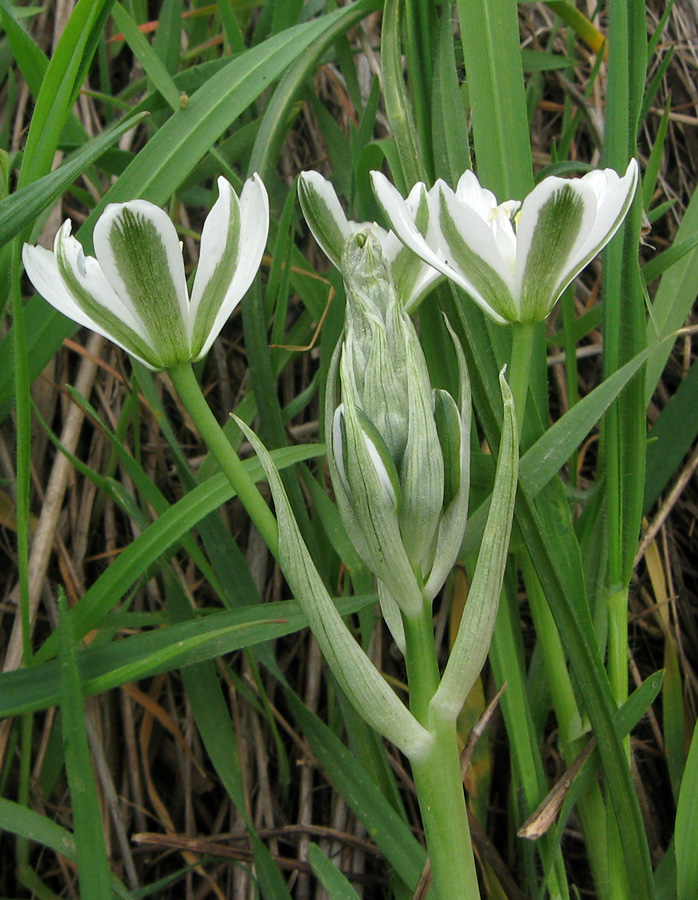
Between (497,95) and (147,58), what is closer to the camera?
(497,95)

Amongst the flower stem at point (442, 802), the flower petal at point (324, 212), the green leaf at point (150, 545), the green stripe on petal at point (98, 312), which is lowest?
the flower stem at point (442, 802)

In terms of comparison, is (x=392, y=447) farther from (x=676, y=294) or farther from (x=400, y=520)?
(x=676, y=294)

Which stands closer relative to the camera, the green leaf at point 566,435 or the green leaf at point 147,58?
the green leaf at point 566,435

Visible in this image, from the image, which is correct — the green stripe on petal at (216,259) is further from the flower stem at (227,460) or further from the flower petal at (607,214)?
the flower petal at (607,214)

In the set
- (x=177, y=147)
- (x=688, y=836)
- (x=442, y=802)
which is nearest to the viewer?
(x=442, y=802)

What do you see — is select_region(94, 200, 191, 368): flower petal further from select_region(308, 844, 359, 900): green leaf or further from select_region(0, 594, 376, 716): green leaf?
select_region(308, 844, 359, 900): green leaf

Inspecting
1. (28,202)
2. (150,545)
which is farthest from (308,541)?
(28,202)

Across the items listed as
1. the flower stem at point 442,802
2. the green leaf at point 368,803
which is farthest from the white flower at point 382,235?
the green leaf at point 368,803
